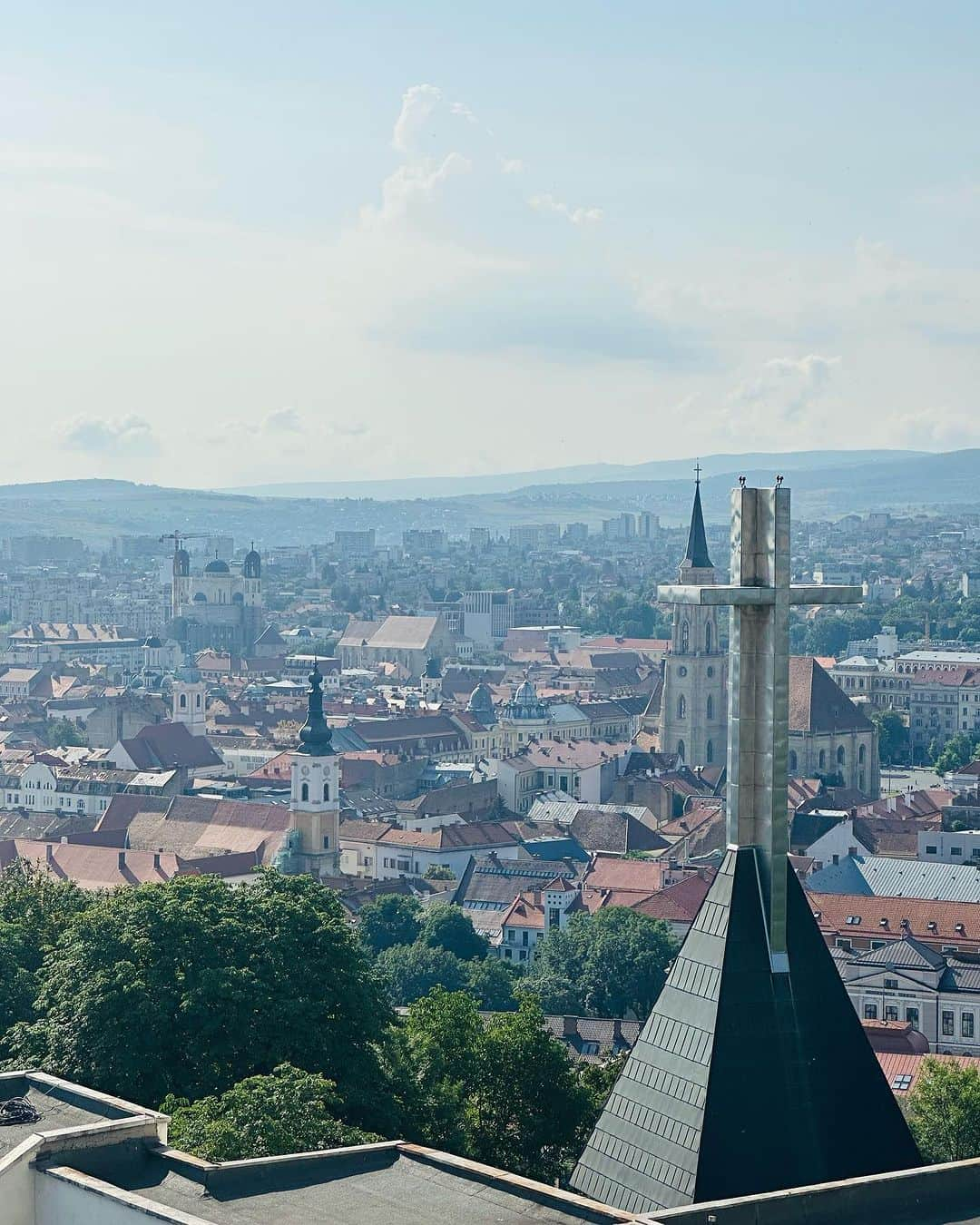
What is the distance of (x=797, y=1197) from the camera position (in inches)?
504

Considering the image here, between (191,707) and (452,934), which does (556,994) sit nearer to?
(452,934)

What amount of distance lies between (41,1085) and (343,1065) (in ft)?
30.6

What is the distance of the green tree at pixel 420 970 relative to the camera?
64375 mm

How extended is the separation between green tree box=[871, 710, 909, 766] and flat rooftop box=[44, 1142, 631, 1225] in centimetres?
12640

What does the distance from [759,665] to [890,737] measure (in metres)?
129

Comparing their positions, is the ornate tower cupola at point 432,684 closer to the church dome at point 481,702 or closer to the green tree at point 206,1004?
the church dome at point 481,702

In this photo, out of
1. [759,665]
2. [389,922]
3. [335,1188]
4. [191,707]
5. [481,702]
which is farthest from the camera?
[481,702]

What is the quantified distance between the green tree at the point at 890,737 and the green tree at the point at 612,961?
247 feet

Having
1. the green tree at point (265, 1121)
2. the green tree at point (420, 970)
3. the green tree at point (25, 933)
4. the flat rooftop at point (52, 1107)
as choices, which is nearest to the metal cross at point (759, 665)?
the flat rooftop at point (52, 1107)

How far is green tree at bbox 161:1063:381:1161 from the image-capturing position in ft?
70.7

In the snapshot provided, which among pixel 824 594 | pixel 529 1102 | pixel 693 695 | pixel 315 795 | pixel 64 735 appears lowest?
pixel 64 735

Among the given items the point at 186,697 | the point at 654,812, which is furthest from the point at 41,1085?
the point at 186,697

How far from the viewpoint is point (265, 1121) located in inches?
871

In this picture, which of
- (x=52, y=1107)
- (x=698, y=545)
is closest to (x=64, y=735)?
(x=698, y=545)
